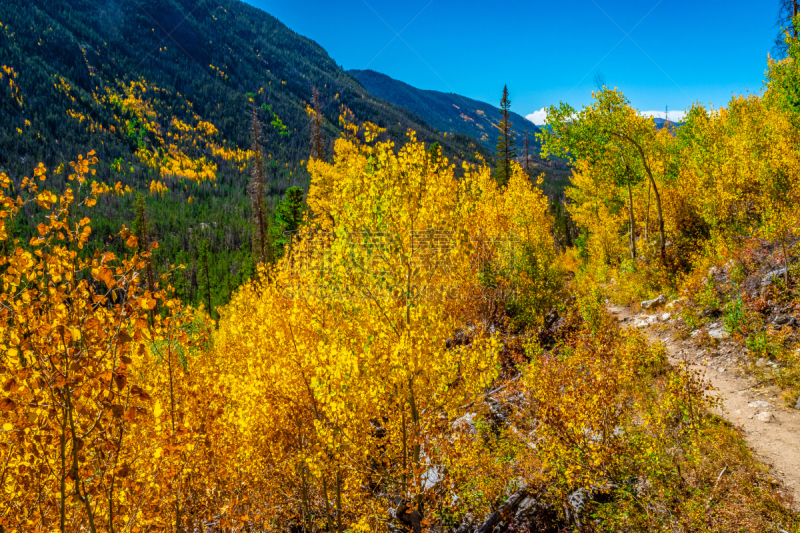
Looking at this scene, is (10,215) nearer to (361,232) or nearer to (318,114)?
(361,232)

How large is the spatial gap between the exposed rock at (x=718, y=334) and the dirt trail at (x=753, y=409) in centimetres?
17

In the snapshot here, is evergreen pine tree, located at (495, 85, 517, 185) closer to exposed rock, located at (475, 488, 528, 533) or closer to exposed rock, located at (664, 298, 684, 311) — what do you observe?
exposed rock, located at (664, 298, 684, 311)

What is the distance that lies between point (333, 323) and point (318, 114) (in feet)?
81.2

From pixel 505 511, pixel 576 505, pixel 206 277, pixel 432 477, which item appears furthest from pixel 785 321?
pixel 206 277

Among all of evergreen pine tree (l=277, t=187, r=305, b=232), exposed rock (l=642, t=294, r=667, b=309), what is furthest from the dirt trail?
evergreen pine tree (l=277, t=187, r=305, b=232)

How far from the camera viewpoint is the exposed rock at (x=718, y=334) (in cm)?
986

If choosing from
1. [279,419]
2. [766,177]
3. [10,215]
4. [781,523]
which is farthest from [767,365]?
[10,215]

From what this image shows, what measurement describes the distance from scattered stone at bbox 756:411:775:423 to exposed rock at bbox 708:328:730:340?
314cm

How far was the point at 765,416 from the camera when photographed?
714 centimetres

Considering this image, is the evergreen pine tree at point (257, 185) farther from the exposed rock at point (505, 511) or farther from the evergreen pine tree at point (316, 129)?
the exposed rock at point (505, 511)

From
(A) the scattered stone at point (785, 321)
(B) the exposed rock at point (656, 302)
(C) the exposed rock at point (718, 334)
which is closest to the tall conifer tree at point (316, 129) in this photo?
(B) the exposed rock at point (656, 302)

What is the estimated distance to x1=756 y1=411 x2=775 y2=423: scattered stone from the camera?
7.08 metres

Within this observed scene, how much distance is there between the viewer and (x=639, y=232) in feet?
64.5

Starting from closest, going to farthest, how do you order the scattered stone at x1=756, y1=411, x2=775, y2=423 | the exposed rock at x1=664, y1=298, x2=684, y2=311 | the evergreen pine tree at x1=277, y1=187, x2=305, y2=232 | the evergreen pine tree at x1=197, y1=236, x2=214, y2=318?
the scattered stone at x1=756, y1=411, x2=775, y2=423, the exposed rock at x1=664, y1=298, x2=684, y2=311, the evergreen pine tree at x1=277, y1=187, x2=305, y2=232, the evergreen pine tree at x1=197, y1=236, x2=214, y2=318
